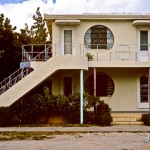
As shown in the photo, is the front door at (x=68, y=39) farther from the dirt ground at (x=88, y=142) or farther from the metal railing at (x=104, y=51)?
the dirt ground at (x=88, y=142)

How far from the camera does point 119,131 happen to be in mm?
19516

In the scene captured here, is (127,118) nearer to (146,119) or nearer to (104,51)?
(146,119)

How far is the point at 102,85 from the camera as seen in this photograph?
26.3 meters

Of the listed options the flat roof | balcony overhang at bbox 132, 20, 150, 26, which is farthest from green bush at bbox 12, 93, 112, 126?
balcony overhang at bbox 132, 20, 150, 26

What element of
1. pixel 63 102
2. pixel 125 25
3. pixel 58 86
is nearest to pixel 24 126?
pixel 63 102

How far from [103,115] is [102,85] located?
4.38 metres

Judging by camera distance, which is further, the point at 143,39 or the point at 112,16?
the point at 143,39

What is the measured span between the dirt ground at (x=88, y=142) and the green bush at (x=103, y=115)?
363cm

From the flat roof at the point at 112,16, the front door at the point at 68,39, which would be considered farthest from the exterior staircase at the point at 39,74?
the flat roof at the point at 112,16

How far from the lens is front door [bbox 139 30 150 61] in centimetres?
2605

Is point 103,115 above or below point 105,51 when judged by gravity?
below

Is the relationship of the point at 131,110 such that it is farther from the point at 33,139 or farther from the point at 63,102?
the point at 33,139

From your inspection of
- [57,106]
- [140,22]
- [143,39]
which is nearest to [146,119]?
[57,106]

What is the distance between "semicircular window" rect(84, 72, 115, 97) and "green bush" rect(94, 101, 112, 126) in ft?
10.7
